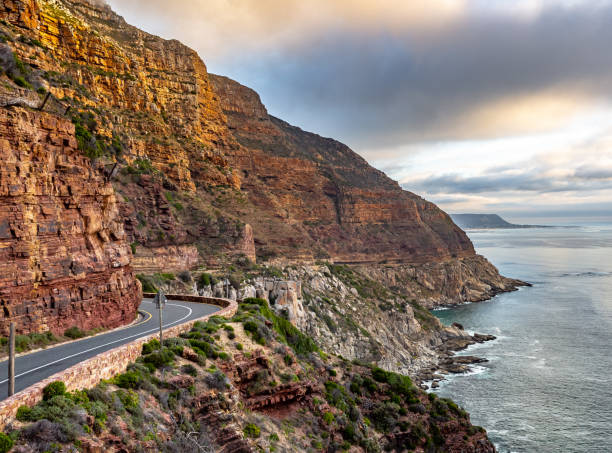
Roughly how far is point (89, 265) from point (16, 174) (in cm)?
593

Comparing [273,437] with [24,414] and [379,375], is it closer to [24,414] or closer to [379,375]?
[24,414]

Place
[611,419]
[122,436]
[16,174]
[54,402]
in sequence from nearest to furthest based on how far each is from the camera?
[54,402], [122,436], [16,174], [611,419]

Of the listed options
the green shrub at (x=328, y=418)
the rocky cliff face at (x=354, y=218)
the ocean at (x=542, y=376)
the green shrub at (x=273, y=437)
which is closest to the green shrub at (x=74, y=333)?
the green shrub at (x=273, y=437)

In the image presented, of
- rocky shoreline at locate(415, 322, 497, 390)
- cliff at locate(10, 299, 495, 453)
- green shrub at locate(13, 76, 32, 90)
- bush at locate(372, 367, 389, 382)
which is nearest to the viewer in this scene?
cliff at locate(10, 299, 495, 453)

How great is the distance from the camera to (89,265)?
22.3 meters

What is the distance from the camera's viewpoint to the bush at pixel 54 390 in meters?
12.0

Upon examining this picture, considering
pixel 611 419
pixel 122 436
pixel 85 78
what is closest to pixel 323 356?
pixel 122 436

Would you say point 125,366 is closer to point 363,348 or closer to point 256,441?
point 256,441

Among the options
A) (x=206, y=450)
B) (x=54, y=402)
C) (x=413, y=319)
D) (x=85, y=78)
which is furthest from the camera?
(x=413, y=319)

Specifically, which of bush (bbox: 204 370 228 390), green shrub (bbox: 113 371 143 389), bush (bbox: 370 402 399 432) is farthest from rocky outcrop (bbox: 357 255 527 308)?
green shrub (bbox: 113 371 143 389)

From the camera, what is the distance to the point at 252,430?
18.9 metres

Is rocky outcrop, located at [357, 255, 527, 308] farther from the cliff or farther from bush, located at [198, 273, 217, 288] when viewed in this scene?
the cliff

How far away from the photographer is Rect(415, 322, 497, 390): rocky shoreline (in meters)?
59.6

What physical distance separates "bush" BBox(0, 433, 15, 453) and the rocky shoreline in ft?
175
